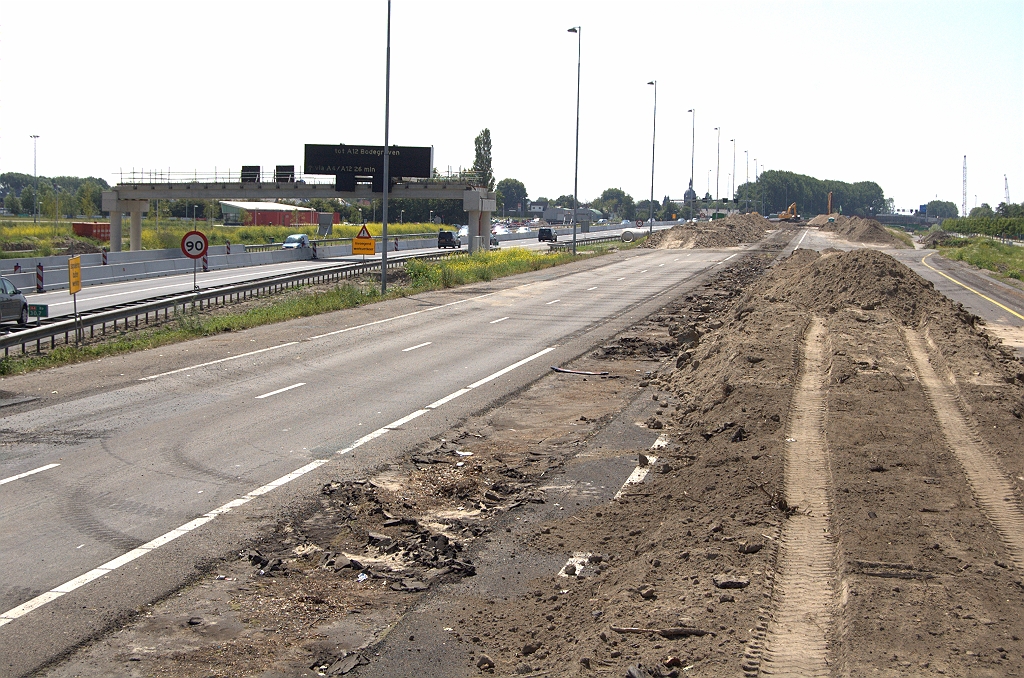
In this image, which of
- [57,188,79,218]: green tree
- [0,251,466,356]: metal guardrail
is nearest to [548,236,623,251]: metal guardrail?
[0,251,466,356]: metal guardrail

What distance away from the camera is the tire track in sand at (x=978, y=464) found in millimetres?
8688

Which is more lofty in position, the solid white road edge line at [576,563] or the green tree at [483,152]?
the green tree at [483,152]

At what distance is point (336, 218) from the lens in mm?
122625

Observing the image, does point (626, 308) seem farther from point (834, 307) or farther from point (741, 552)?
point (741, 552)

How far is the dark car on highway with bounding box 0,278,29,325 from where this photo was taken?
2703 cm

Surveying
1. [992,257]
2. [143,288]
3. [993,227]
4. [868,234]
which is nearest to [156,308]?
[143,288]

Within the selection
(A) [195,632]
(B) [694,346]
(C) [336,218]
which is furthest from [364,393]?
(C) [336,218]

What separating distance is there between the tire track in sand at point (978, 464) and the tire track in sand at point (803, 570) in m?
1.51

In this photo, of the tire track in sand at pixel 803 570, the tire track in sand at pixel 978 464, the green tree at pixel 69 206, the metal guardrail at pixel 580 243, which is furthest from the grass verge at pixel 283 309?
the green tree at pixel 69 206

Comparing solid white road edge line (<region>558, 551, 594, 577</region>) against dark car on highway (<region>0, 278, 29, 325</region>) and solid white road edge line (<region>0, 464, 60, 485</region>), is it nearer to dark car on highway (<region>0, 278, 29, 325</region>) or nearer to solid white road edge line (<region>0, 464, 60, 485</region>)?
solid white road edge line (<region>0, 464, 60, 485</region>)

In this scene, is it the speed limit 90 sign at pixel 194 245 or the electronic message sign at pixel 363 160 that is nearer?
the speed limit 90 sign at pixel 194 245

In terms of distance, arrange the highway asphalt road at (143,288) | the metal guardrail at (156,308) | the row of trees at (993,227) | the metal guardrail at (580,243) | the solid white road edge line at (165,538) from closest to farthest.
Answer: the solid white road edge line at (165,538) < the metal guardrail at (156,308) < the highway asphalt road at (143,288) < the metal guardrail at (580,243) < the row of trees at (993,227)

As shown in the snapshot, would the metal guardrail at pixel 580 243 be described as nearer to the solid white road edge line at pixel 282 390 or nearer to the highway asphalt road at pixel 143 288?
the highway asphalt road at pixel 143 288

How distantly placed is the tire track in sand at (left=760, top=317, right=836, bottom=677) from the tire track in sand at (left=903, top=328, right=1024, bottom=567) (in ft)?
4.94
